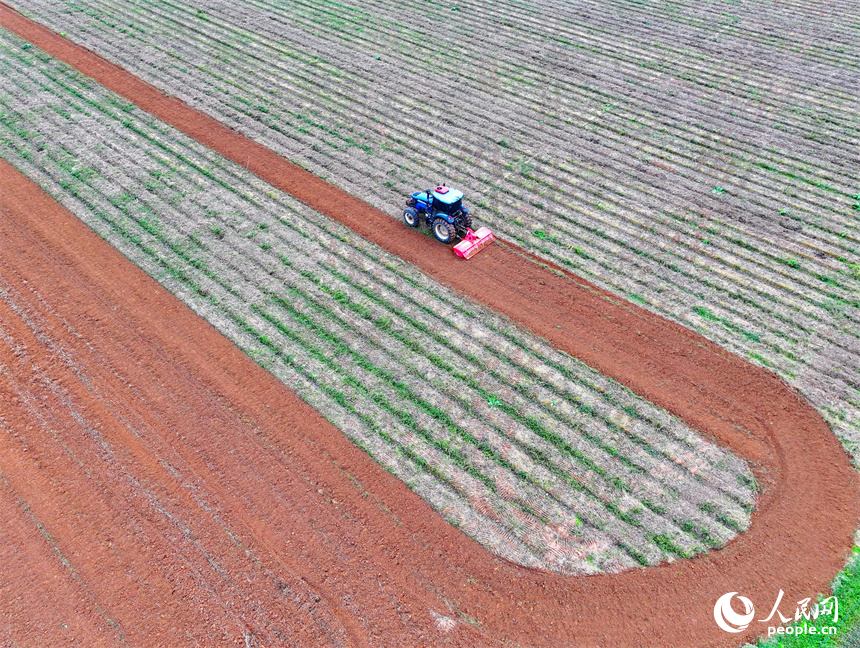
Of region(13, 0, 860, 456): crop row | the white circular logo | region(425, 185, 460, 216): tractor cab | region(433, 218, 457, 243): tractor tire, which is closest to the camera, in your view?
the white circular logo

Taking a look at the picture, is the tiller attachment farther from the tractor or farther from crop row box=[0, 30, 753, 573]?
crop row box=[0, 30, 753, 573]

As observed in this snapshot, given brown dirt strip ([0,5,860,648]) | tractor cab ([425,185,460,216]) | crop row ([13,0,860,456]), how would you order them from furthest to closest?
1. tractor cab ([425,185,460,216])
2. crop row ([13,0,860,456])
3. brown dirt strip ([0,5,860,648])

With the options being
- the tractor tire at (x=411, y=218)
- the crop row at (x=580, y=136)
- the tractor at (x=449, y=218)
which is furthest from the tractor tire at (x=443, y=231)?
the crop row at (x=580, y=136)

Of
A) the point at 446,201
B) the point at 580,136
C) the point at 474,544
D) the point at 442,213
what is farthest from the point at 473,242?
the point at 474,544

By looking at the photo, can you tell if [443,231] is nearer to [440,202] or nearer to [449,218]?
[449,218]

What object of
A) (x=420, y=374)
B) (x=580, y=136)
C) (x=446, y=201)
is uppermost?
(x=580, y=136)

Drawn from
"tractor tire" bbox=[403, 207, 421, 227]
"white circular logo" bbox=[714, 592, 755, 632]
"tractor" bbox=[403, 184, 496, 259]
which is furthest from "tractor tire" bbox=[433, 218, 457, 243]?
"white circular logo" bbox=[714, 592, 755, 632]
